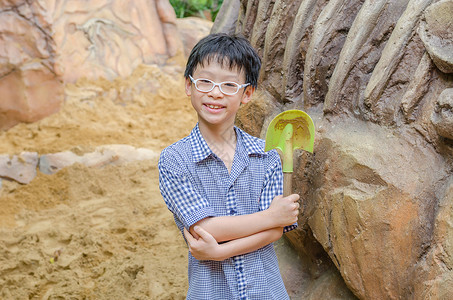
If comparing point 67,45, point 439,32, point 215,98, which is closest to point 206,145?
point 215,98

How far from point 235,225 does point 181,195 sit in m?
0.17

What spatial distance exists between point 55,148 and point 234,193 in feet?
10.1

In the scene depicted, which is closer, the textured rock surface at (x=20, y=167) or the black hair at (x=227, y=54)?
the black hair at (x=227, y=54)

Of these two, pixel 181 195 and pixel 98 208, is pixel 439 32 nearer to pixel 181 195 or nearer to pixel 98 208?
pixel 181 195

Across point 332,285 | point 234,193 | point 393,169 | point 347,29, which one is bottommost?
point 332,285

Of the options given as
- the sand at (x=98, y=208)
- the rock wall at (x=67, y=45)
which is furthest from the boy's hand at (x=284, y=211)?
the rock wall at (x=67, y=45)

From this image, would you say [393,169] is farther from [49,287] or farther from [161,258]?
[49,287]

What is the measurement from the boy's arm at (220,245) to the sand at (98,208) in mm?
1000

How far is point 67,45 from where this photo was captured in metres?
5.21

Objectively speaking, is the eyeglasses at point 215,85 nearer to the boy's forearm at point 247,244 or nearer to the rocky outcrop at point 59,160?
the boy's forearm at point 247,244

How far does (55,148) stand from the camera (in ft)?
14.0

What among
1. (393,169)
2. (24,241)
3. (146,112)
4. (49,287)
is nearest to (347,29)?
(393,169)

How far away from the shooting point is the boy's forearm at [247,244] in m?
1.43

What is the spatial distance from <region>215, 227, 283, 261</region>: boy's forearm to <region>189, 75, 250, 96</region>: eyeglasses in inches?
15.6
